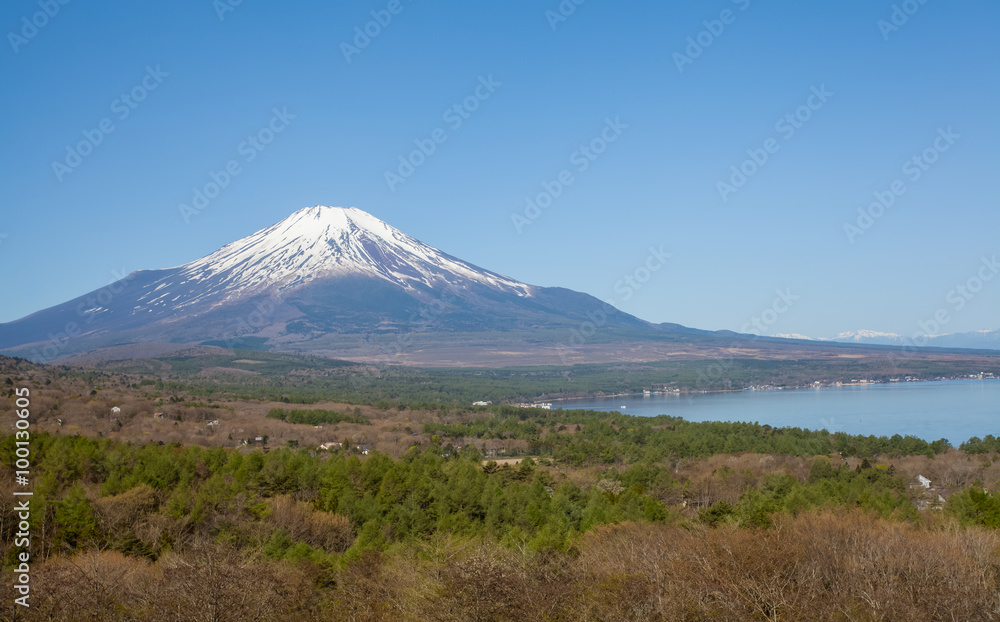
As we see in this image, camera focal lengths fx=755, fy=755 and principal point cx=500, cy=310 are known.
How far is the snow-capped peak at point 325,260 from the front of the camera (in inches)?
6565

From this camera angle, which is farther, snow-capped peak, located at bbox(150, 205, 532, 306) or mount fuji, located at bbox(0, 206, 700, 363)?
snow-capped peak, located at bbox(150, 205, 532, 306)

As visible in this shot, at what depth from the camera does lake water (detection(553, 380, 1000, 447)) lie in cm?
5647

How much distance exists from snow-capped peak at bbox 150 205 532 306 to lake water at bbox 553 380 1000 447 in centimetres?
9132

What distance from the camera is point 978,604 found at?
30.9 ft

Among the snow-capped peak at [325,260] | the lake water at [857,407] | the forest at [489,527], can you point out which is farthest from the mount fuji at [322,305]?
the forest at [489,527]

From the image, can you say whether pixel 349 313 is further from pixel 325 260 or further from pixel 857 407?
pixel 857 407

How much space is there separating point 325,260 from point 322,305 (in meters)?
19.7

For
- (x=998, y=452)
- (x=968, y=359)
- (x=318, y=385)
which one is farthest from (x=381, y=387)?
(x=968, y=359)

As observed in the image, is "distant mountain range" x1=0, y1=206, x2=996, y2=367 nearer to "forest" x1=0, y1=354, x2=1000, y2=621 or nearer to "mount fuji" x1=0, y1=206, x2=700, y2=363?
"mount fuji" x1=0, y1=206, x2=700, y2=363

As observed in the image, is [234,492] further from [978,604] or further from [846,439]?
[846,439]

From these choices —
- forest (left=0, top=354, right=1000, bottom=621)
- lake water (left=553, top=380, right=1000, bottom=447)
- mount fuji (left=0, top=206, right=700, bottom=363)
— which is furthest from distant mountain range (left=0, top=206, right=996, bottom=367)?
forest (left=0, top=354, right=1000, bottom=621)

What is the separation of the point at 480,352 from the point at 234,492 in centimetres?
11410

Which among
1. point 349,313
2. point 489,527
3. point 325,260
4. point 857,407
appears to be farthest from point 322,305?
point 489,527

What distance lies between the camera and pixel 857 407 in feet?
244
